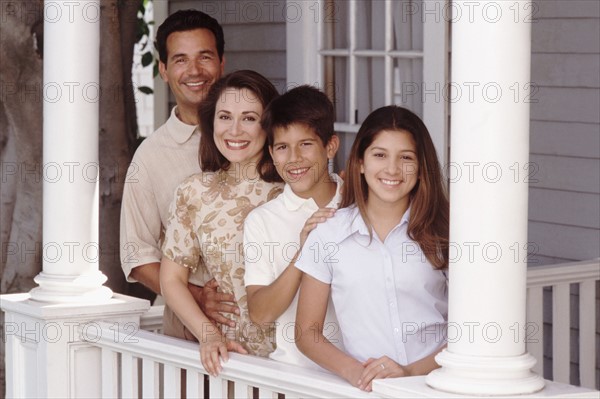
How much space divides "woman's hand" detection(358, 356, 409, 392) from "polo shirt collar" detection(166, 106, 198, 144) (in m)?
1.41

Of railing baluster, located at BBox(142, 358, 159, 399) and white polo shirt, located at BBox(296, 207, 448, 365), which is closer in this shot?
white polo shirt, located at BBox(296, 207, 448, 365)

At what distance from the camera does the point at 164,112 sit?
7.59m

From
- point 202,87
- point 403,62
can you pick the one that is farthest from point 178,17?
point 403,62

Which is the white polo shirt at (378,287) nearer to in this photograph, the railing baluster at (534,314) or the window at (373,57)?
the railing baluster at (534,314)

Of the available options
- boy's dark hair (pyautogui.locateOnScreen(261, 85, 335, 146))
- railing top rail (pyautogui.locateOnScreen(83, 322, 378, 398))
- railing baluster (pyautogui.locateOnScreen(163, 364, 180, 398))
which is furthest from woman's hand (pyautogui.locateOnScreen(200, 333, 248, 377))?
boy's dark hair (pyautogui.locateOnScreen(261, 85, 335, 146))

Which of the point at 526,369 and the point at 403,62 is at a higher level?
the point at 403,62

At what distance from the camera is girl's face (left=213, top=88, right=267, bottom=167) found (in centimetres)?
385

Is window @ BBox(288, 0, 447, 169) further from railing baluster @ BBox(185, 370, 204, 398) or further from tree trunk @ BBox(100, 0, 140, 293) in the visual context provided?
railing baluster @ BBox(185, 370, 204, 398)

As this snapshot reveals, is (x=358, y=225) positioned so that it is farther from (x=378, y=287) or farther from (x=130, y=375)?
(x=130, y=375)

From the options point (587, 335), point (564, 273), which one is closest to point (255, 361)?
point (564, 273)

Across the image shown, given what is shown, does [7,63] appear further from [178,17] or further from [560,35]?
[560,35]

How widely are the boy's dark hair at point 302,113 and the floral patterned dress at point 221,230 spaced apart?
284mm

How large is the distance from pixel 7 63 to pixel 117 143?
671mm

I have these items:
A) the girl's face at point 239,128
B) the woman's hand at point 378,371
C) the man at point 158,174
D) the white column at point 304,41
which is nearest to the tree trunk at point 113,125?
the white column at point 304,41
